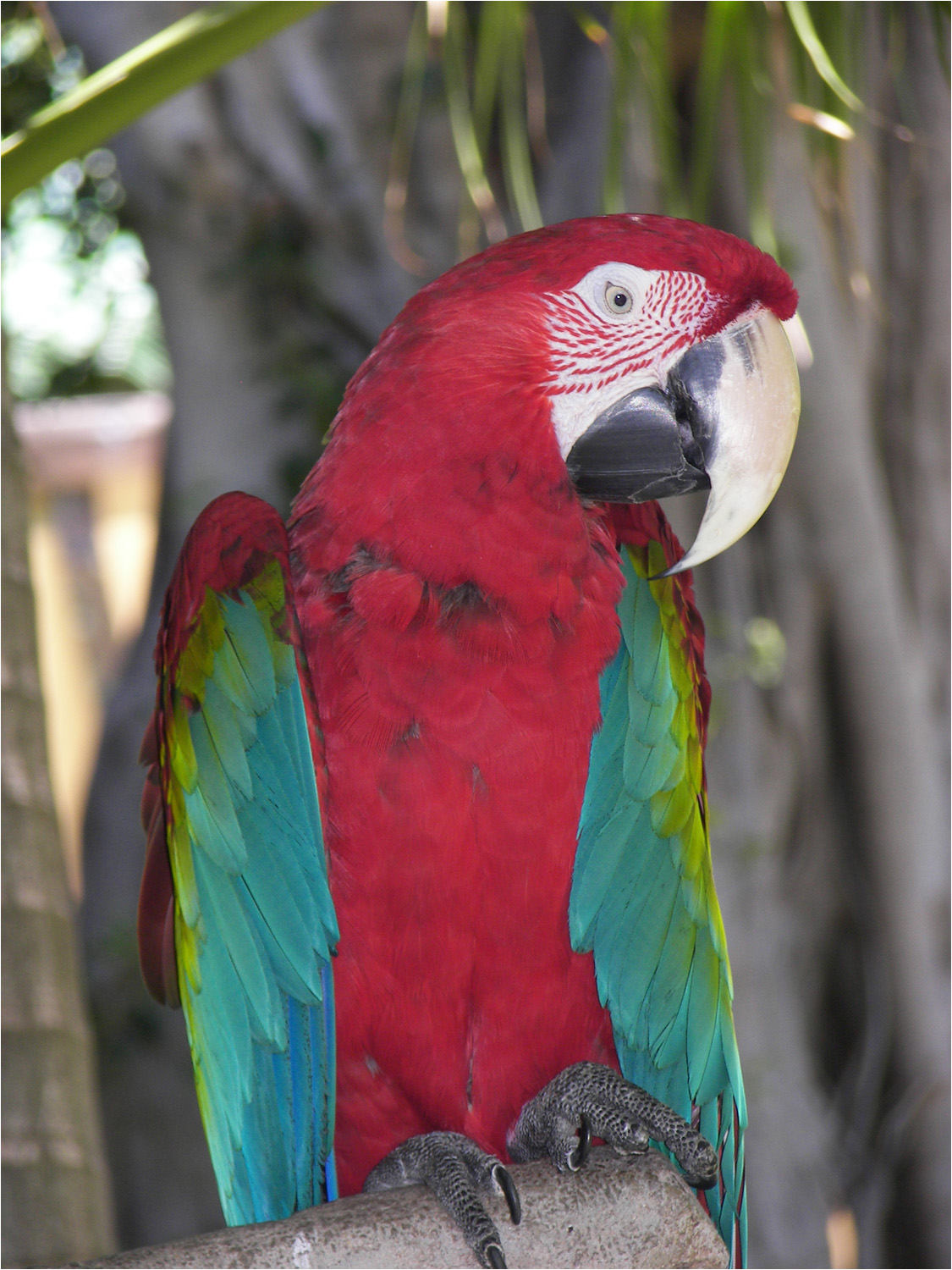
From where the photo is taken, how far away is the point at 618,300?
918 mm

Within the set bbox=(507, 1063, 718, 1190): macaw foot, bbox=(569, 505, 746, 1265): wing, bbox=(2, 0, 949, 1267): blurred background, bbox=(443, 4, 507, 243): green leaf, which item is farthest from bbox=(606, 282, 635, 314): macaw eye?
bbox=(2, 0, 949, 1267): blurred background

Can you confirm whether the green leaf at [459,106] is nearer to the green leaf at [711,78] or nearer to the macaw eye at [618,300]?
the green leaf at [711,78]

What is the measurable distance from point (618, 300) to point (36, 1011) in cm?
83

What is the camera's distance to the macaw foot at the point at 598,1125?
868mm

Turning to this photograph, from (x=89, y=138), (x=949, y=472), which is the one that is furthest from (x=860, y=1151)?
(x=89, y=138)

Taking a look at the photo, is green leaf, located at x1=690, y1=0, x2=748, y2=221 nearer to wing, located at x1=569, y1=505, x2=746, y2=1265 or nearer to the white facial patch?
the white facial patch

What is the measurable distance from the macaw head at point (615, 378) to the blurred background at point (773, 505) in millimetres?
1204

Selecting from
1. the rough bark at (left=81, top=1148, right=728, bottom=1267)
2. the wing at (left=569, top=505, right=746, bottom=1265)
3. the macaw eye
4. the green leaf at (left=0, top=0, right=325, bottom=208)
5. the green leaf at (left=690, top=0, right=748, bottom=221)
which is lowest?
the rough bark at (left=81, top=1148, right=728, bottom=1267)

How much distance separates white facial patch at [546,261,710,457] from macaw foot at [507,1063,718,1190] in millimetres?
516

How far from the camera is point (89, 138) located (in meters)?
1.01

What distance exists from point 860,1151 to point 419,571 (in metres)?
1.88

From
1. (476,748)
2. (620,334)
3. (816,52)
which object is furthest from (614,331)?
(816,52)

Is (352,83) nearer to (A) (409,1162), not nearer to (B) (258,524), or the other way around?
(B) (258,524)

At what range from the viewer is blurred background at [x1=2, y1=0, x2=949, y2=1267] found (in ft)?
7.04
